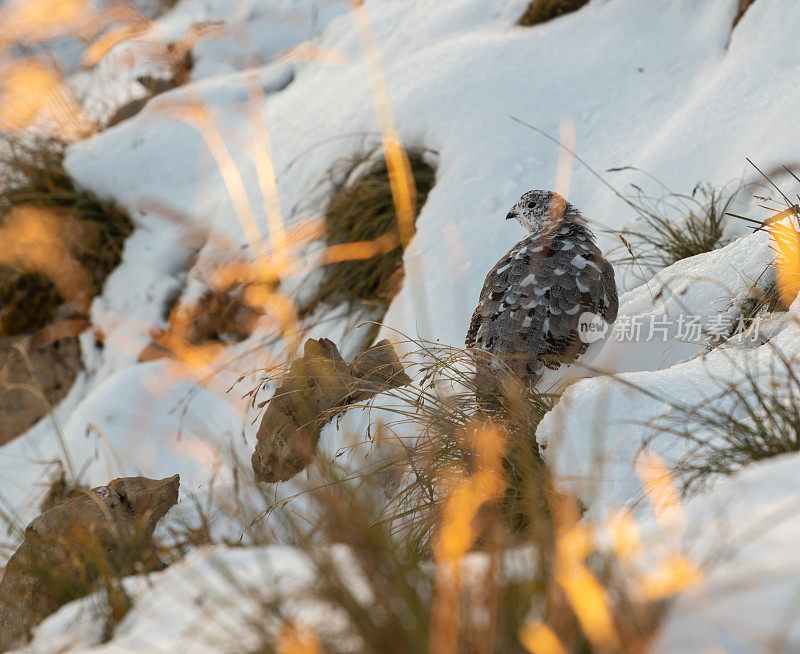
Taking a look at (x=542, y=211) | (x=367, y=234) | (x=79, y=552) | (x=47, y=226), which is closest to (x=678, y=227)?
(x=542, y=211)

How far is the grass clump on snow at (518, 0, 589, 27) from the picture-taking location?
16.4ft

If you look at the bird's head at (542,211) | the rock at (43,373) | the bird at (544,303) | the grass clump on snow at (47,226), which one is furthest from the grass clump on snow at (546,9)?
the rock at (43,373)

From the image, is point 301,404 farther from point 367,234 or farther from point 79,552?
point 367,234

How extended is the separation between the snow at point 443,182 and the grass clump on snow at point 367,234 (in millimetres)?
169

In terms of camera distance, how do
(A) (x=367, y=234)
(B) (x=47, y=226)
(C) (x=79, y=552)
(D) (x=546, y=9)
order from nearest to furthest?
(C) (x=79, y=552) → (A) (x=367, y=234) → (D) (x=546, y=9) → (B) (x=47, y=226)

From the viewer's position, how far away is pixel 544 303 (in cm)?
303

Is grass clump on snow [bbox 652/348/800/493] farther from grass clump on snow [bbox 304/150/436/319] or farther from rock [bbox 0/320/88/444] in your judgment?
rock [bbox 0/320/88/444]

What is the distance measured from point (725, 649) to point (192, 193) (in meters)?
5.18

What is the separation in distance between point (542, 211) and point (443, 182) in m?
0.99

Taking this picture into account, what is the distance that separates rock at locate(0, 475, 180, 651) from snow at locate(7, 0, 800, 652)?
13 cm

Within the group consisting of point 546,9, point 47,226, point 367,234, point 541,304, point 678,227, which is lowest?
point 541,304

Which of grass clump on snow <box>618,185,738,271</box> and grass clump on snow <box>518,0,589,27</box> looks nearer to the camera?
grass clump on snow <box>618,185,738,271</box>

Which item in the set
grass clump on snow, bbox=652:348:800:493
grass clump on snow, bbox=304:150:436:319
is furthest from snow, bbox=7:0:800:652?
grass clump on snow, bbox=304:150:436:319

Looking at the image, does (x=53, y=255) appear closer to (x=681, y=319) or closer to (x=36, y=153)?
(x=36, y=153)
